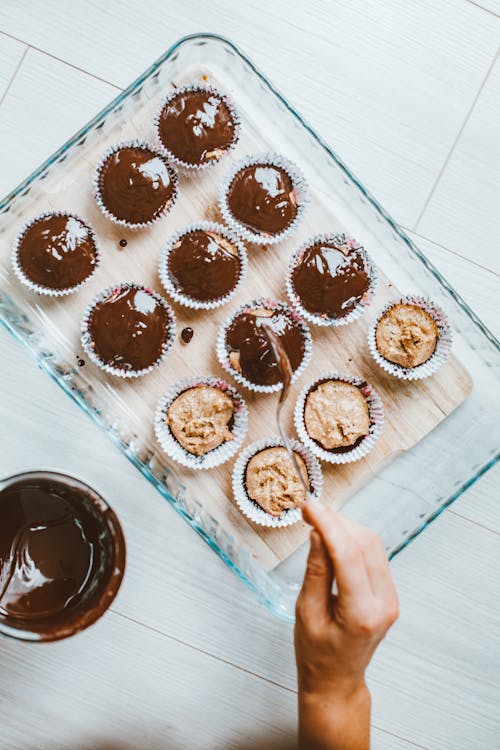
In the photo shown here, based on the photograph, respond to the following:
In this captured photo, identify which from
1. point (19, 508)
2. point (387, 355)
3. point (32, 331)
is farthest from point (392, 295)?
point (19, 508)

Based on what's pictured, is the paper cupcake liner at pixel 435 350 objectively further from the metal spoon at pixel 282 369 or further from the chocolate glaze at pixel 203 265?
the chocolate glaze at pixel 203 265

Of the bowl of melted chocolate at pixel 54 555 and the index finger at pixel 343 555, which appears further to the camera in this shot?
the bowl of melted chocolate at pixel 54 555

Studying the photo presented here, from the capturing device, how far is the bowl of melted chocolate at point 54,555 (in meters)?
1.51

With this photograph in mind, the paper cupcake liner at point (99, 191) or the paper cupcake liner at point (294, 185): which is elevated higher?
the paper cupcake liner at point (99, 191)

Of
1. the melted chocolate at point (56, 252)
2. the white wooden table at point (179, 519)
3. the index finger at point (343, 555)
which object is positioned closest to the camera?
the index finger at point (343, 555)

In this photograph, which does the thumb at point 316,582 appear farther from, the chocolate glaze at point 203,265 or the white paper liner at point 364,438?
the chocolate glaze at point 203,265

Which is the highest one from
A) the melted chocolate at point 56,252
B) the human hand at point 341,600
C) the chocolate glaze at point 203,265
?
the melted chocolate at point 56,252

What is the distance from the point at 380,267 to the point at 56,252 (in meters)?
0.82

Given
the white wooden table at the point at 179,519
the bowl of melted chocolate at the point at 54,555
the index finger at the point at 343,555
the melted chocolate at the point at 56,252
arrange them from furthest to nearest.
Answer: the white wooden table at the point at 179,519 < the melted chocolate at the point at 56,252 < the bowl of melted chocolate at the point at 54,555 < the index finger at the point at 343,555

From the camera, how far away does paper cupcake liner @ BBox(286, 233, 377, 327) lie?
172 cm

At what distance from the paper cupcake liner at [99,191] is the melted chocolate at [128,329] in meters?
0.16

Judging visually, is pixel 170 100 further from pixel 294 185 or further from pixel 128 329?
pixel 128 329

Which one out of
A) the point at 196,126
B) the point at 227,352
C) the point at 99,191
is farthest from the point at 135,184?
the point at 227,352

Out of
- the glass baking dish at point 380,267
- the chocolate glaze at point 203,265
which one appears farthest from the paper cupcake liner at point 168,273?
the glass baking dish at point 380,267
